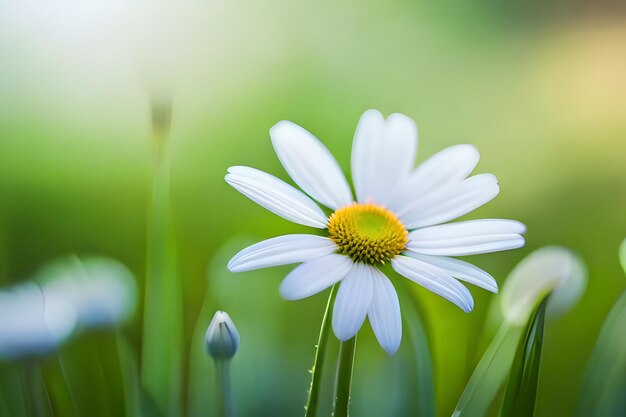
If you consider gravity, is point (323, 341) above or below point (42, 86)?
below

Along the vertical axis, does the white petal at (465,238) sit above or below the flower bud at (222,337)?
above

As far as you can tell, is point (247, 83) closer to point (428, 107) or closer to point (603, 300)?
point (428, 107)

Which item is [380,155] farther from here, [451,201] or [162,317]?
[162,317]

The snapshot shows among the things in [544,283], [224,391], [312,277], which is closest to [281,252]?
[312,277]

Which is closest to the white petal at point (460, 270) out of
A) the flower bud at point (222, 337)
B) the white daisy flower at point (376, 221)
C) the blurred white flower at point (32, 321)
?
the white daisy flower at point (376, 221)

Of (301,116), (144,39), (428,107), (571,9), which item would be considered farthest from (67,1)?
(571,9)

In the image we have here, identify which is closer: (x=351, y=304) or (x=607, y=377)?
(x=351, y=304)

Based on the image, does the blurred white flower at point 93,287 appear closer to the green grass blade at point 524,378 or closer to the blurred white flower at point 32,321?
the blurred white flower at point 32,321
